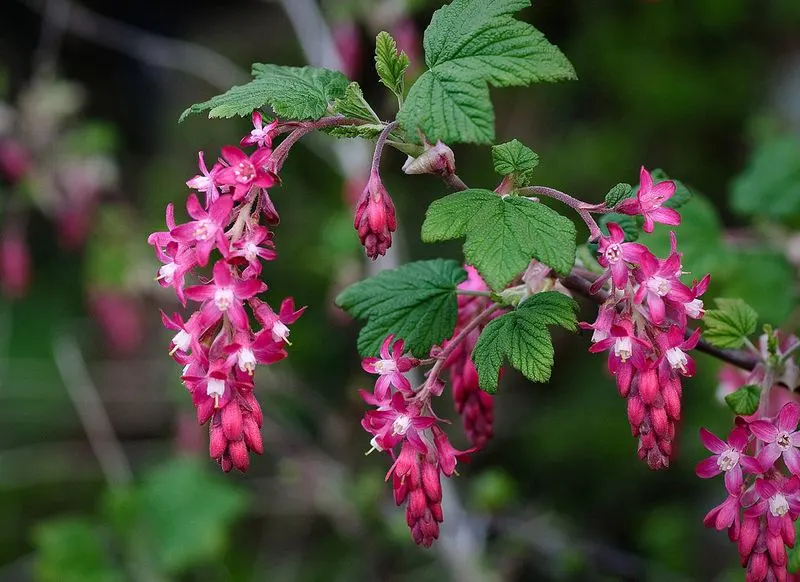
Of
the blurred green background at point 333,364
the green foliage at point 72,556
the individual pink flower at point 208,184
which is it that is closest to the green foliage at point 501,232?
the individual pink flower at point 208,184

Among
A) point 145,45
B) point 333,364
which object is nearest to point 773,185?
point 333,364

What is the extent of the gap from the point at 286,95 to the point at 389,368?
0.32m

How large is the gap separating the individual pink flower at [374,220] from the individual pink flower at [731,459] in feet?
1.31

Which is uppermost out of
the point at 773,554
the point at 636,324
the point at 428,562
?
the point at 636,324

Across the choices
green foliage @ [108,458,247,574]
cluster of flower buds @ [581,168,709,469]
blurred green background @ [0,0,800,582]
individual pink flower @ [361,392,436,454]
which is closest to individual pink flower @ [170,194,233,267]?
individual pink flower @ [361,392,436,454]

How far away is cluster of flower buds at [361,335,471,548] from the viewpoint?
0.91 metres

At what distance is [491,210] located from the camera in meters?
0.88

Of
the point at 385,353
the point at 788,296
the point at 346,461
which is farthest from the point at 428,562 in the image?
the point at 385,353

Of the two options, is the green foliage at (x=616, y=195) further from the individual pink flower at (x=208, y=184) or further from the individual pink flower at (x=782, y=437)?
the individual pink flower at (x=208, y=184)

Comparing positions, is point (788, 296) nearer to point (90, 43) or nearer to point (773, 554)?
point (773, 554)

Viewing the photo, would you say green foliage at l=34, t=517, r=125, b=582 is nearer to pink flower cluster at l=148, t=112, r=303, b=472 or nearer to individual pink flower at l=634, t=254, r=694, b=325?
pink flower cluster at l=148, t=112, r=303, b=472

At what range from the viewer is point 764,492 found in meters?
0.87

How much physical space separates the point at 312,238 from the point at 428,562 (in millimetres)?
1283

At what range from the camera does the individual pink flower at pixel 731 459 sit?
0.89 metres
